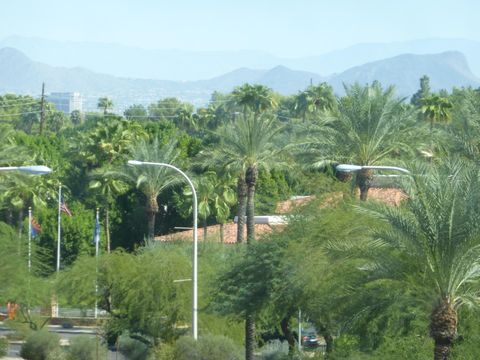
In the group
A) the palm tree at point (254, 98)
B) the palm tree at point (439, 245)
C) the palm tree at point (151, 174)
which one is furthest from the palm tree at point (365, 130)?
the palm tree at point (254, 98)

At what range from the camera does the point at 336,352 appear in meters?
32.4

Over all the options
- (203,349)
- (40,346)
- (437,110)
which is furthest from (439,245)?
(437,110)

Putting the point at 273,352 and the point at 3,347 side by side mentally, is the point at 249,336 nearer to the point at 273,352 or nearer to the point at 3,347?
the point at 273,352

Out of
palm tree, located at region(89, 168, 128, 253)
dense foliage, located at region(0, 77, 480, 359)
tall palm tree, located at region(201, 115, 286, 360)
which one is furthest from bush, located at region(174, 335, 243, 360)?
palm tree, located at region(89, 168, 128, 253)

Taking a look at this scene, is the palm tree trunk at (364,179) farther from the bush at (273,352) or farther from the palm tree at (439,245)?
the palm tree at (439,245)

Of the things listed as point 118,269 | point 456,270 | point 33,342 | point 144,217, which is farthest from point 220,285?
point 144,217

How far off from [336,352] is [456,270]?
8.78 m

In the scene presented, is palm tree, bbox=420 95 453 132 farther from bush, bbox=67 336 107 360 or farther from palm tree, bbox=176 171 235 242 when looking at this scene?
bush, bbox=67 336 107 360

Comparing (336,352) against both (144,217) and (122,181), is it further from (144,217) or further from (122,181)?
(144,217)

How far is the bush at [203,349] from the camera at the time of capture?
3550 centimetres

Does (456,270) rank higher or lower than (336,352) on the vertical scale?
higher

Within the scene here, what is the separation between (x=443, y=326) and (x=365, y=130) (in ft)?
69.3

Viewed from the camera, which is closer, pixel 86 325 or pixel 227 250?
pixel 227 250

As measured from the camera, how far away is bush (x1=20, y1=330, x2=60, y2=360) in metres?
47.6
